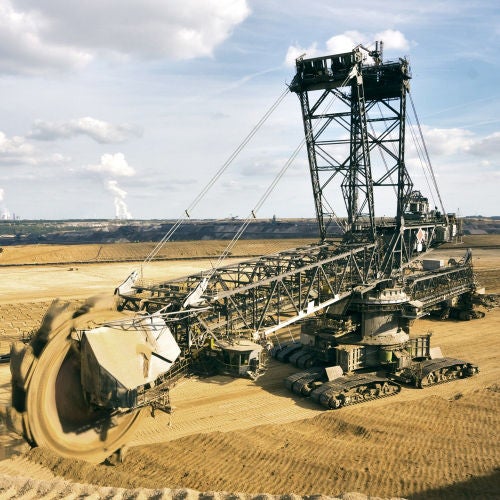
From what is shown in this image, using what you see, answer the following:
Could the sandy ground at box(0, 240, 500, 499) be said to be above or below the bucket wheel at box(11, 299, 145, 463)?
below

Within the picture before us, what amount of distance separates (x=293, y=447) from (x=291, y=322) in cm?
572

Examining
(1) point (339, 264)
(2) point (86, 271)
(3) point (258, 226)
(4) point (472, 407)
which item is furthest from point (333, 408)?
(3) point (258, 226)

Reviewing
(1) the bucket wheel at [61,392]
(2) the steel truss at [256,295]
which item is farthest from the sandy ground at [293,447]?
(2) the steel truss at [256,295]

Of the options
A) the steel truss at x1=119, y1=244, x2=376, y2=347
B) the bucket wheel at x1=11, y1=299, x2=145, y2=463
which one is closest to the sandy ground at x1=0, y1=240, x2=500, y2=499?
the bucket wheel at x1=11, y1=299, x2=145, y2=463

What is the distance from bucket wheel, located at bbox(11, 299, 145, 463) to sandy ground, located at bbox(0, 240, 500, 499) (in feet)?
2.36

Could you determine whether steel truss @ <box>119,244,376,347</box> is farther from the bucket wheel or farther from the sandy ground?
the sandy ground

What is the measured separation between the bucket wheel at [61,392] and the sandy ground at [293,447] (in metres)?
0.72

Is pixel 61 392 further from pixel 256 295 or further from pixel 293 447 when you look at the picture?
pixel 256 295

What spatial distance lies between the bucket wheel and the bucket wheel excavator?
3 centimetres

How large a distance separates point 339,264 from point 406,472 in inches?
472

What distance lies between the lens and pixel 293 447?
16.8m

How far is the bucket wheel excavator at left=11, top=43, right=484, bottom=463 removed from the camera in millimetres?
14414

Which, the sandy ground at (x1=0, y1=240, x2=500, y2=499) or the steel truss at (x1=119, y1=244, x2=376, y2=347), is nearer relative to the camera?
the sandy ground at (x1=0, y1=240, x2=500, y2=499)

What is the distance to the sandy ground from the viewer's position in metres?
14.0
